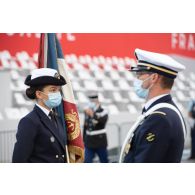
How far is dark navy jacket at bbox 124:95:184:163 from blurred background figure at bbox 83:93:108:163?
3.66 metres

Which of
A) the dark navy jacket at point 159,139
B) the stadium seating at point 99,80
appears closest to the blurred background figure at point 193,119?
the stadium seating at point 99,80

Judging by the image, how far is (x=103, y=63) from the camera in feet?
22.3

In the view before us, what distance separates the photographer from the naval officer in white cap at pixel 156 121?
2520 millimetres

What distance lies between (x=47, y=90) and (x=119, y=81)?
480 cm

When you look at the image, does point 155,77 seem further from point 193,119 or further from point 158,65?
point 193,119

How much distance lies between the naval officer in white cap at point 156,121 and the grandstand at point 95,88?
2.32 meters

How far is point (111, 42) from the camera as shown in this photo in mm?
5301

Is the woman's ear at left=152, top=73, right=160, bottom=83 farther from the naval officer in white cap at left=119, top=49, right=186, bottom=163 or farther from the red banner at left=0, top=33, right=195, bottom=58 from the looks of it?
the red banner at left=0, top=33, right=195, bottom=58

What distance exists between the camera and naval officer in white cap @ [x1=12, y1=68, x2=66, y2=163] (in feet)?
10.2

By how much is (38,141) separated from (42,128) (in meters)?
0.10

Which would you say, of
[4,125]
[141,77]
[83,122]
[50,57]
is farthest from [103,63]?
[141,77]

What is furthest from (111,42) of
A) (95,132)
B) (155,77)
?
(155,77)

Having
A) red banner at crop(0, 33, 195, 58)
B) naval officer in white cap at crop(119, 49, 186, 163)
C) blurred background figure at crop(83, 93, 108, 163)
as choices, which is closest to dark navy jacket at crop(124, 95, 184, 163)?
naval officer in white cap at crop(119, 49, 186, 163)
